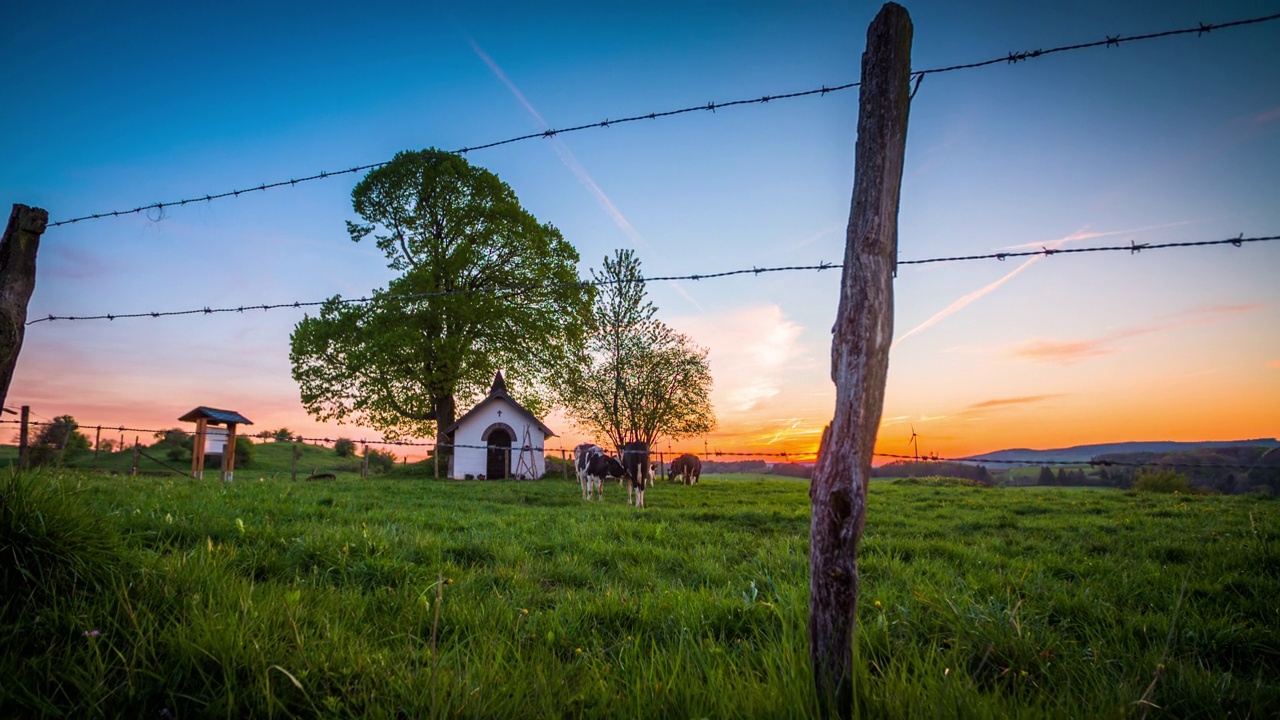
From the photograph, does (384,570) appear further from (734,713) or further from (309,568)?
(734,713)

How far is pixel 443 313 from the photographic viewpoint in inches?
1069

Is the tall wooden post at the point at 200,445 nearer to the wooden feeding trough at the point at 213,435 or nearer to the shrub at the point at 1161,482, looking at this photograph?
the wooden feeding trough at the point at 213,435

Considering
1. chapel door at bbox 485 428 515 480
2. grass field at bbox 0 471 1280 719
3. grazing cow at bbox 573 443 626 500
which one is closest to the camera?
grass field at bbox 0 471 1280 719

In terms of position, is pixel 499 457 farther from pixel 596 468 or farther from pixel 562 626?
pixel 562 626

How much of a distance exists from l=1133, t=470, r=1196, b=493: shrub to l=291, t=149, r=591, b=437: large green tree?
24.6 m

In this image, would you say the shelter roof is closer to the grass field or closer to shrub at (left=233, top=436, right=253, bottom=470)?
shrub at (left=233, top=436, right=253, bottom=470)

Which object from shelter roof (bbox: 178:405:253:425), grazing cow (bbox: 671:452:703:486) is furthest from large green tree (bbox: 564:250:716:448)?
shelter roof (bbox: 178:405:253:425)

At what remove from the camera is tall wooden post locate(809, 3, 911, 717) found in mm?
2211

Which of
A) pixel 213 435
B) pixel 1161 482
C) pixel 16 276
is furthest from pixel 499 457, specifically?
pixel 1161 482

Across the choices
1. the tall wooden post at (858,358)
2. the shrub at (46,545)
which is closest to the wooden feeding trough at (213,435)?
the shrub at (46,545)

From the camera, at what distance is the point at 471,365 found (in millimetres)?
28359

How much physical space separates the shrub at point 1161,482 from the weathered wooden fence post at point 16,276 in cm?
2556

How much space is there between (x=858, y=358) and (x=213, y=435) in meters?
23.4

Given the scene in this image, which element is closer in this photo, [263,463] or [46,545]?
[46,545]
